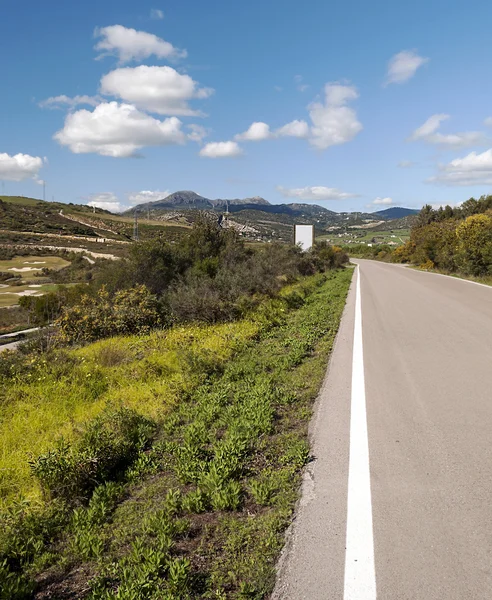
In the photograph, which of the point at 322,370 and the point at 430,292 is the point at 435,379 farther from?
the point at 430,292

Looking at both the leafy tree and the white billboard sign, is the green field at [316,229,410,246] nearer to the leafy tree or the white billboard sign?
the white billboard sign

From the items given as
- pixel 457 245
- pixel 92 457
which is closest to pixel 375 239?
pixel 457 245

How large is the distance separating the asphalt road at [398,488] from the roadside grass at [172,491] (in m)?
0.24

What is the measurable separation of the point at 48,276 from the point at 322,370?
44801 millimetres

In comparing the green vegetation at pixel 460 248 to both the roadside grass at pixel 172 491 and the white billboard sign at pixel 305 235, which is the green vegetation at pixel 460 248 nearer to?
the white billboard sign at pixel 305 235

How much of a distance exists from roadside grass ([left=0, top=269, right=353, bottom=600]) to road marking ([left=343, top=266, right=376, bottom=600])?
47cm

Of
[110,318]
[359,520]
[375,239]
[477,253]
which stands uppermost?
[375,239]

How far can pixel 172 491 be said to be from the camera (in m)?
3.60

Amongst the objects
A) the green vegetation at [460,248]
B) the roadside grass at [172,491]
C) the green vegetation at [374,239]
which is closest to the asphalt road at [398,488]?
the roadside grass at [172,491]

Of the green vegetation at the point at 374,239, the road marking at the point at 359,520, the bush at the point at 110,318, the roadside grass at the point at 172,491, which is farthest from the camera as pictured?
the green vegetation at the point at 374,239

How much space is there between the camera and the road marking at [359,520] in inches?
98.3

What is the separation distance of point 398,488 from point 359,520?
0.59m

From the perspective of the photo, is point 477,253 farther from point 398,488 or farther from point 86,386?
point 398,488

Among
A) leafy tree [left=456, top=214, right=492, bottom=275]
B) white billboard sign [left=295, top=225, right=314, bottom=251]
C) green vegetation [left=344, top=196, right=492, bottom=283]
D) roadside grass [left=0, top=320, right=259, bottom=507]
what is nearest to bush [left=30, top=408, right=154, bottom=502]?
roadside grass [left=0, top=320, right=259, bottom=507]
